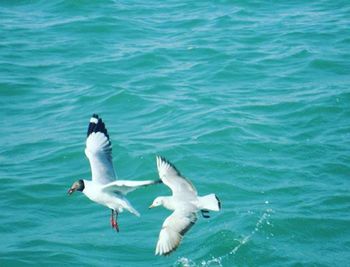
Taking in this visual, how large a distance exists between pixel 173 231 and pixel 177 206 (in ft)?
1.24

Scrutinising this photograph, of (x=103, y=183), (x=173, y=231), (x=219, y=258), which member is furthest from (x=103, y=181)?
(x=219, y=258)

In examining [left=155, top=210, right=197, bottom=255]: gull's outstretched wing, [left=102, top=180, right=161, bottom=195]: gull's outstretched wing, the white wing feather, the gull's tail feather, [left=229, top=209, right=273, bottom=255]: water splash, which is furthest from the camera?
[left=229, top=209, right=273, bottom=255]: water splash

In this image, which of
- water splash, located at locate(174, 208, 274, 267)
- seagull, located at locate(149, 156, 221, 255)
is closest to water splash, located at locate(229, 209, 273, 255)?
water splash, located at locate(174, 208, 274, 267)

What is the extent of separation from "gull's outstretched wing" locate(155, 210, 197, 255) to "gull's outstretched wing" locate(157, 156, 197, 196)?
0.33 meters

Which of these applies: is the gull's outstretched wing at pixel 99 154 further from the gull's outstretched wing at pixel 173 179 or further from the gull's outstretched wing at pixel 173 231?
the gull's outstretched wing at pixel 173 231

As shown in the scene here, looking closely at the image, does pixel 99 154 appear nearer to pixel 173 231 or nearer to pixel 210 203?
pixel 173 231

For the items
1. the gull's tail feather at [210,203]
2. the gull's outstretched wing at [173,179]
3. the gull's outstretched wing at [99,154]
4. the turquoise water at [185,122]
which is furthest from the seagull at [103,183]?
the turquoise water at [185,122]

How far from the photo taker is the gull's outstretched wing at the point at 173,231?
10.7 metres

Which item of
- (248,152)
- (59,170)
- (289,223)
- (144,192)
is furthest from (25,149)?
→ (289,223)

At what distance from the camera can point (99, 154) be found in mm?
12078

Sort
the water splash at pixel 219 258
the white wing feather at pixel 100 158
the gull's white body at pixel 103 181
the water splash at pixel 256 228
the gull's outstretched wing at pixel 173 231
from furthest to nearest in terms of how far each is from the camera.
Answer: the water splash at pixel 256 228 → the water splash at pixel 219 258 → the white wing feather at pixel 100 158 → the gull's white body at pixel 103 181 → the gull's outstretched wing at pixel 173 231

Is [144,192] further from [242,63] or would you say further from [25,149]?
[242,63]

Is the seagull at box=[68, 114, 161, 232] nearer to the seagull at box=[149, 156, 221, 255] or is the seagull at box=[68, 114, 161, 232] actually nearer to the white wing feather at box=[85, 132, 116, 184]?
the white wing feather at box=[85, 132, 116, 184]

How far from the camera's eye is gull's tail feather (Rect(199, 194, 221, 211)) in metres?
10.5
